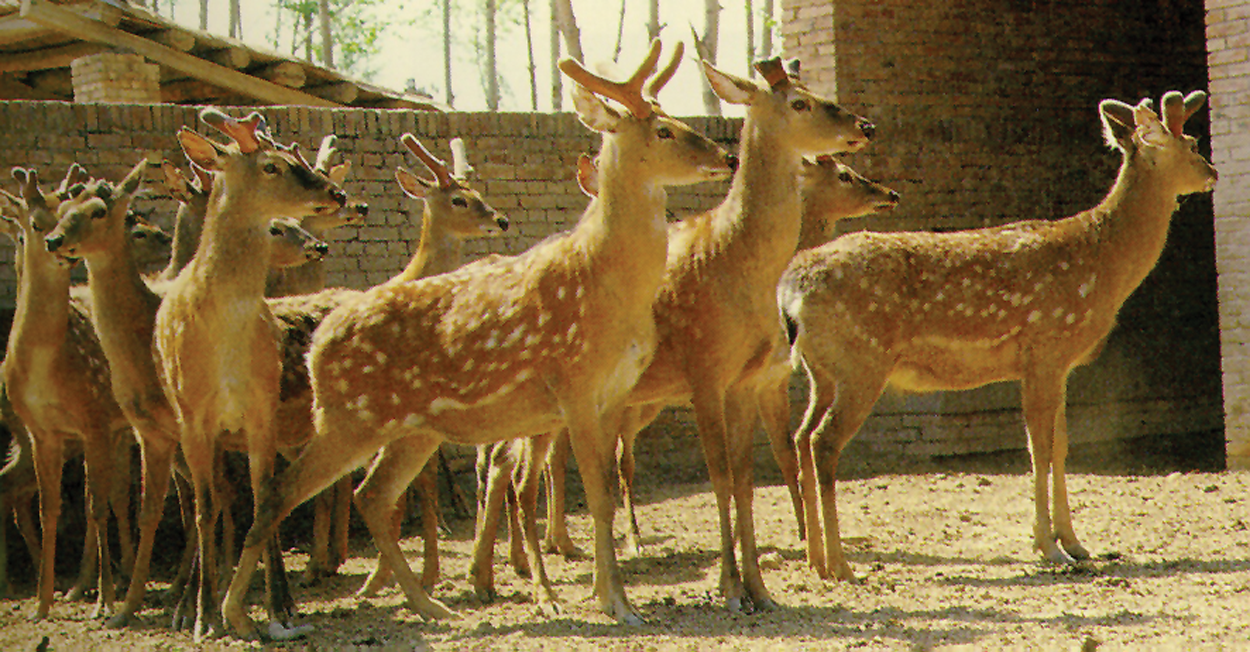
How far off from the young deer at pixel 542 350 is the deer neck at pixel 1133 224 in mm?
3049

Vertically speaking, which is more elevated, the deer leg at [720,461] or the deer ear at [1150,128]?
the deer ear at [1150,128]

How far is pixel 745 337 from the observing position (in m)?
6.81

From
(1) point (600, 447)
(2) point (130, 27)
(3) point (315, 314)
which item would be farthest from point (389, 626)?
(2) point (130, 27)

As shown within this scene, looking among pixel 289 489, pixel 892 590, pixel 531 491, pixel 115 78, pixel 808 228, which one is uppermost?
pixel 115 78

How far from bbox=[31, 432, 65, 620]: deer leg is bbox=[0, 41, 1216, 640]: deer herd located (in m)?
0.02

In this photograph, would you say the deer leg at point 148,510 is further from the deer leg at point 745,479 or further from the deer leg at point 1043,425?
the deer leg at point 1043,425

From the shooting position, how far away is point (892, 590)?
23.4ft

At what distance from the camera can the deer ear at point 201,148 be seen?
6852 mm

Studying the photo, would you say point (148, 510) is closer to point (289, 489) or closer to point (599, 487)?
point (289, 489)

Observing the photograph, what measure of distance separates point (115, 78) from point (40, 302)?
17.1 ft

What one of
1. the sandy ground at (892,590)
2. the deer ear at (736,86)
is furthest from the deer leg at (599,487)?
the deer ear at (736,86)

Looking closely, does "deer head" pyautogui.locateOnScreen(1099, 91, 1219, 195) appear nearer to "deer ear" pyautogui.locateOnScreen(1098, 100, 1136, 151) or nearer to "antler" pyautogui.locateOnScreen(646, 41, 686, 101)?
"deer ear" pyautogui.locateOnScreen(1098, 100, 1136, 151)

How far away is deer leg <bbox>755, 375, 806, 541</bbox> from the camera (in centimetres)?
824

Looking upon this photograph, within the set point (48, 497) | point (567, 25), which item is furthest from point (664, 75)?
point (567, 25)
